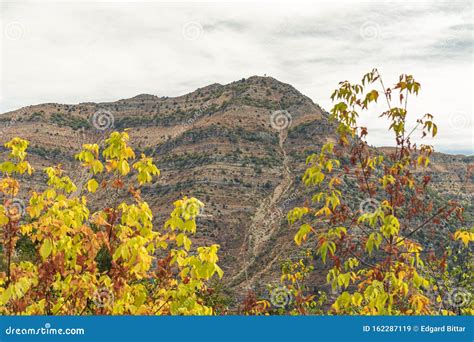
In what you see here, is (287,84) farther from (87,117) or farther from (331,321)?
(331,321)

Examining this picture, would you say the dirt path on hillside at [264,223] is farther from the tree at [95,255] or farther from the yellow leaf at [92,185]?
the tree at [95,255]

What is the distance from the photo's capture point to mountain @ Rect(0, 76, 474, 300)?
72625 millimetres

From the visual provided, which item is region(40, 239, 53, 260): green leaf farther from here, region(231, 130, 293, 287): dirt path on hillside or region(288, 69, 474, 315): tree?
region(231, 130, 293, 287): dirt path on hillside

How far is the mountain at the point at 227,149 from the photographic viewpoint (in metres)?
72.6

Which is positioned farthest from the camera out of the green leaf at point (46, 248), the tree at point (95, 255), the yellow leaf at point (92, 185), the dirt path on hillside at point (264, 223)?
the dirt path on hillside at point (264, 223)

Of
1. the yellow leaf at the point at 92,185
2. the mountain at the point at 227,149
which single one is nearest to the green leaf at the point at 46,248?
the yellow leaf at the point at 92,185

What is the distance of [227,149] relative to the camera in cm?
10038

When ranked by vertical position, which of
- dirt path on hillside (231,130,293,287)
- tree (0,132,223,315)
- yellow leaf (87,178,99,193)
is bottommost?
dirt path on hillside (231,130,293,287)

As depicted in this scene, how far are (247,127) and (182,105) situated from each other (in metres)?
43.4

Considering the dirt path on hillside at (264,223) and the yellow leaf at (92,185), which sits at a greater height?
the yellow leaf at (92,185)

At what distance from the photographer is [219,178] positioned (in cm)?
8806

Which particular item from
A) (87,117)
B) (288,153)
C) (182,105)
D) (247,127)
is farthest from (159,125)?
(288,153)

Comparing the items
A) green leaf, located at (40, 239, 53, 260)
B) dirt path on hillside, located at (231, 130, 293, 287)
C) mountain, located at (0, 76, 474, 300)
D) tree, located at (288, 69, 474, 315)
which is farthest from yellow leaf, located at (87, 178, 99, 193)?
dirt path on hillside, located at (231, 130, 293, 287)

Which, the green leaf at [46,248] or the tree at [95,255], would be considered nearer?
the green leaf at [46,248]
